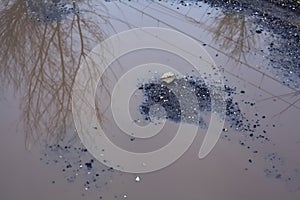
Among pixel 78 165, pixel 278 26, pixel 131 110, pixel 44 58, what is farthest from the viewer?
pixel 278 26

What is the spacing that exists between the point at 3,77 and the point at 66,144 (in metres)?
1.28

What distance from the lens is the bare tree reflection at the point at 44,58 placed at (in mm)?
3908

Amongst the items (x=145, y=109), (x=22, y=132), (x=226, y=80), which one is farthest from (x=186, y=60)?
(x=22, y=132)

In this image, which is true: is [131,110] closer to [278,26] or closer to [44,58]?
[44,58]

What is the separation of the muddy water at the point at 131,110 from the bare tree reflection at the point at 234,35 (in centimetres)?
1

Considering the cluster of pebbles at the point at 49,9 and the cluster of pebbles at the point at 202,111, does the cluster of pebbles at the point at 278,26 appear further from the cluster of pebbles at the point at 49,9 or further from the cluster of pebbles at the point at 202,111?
the cluster of pebbles at the point at 49,9

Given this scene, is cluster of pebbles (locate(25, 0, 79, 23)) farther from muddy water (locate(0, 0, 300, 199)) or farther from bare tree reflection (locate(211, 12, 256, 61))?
bare tree reflection (locate(211, 12, 256, 61))

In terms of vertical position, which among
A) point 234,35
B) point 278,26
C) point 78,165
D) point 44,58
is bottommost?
point 78,165

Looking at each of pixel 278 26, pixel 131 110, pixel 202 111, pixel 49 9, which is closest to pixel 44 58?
pixel 49 9

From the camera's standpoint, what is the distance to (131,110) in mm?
3994

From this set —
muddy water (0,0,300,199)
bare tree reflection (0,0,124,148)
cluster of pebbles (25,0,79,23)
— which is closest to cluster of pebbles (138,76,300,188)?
muddy water (0,0,300,199)

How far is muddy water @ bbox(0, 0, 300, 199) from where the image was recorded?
337 cm

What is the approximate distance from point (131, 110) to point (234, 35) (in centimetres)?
197

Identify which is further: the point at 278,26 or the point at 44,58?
the point at 278,26
